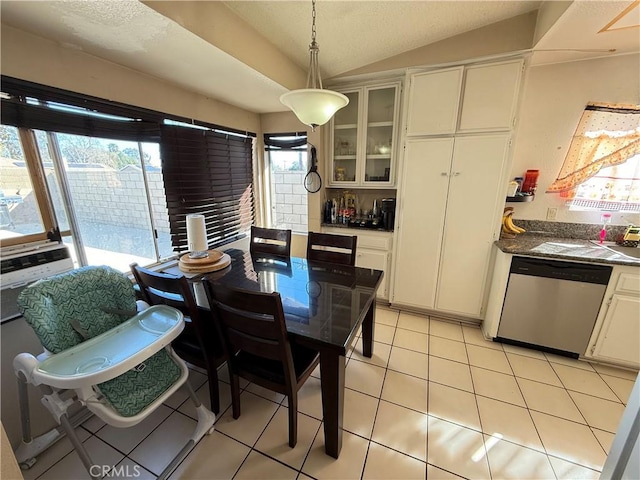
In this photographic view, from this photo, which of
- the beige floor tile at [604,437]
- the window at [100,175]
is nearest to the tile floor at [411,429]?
the beige floor tile at [604,437]

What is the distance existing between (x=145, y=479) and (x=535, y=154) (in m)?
3.64

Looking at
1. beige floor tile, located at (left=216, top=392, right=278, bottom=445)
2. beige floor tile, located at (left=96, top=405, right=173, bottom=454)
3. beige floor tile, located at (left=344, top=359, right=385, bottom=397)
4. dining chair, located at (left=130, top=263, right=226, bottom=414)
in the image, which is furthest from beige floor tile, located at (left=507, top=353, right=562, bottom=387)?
beige floor tile, located at (left=96, top=405, right=173, bottom=454)

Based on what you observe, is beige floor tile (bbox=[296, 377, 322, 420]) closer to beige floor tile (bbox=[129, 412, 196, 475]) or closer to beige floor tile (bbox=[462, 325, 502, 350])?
beige floor tile (bbox=[129, 412, 196, 475])

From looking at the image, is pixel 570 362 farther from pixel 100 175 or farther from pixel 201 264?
pixel 100 175

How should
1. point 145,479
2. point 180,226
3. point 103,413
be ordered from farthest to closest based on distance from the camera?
point 180,226, point 145,479, point 103,413

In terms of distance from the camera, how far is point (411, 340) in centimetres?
233

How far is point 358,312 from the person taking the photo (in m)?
1.36

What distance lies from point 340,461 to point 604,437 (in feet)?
4.99

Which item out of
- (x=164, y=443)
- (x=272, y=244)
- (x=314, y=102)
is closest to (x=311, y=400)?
(x=164, y=443)

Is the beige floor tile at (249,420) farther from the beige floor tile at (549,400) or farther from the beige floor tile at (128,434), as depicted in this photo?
the beige floor tile at (549,400)

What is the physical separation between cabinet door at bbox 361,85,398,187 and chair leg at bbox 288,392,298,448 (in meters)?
2.19

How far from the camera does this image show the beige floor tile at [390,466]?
50.7 inches

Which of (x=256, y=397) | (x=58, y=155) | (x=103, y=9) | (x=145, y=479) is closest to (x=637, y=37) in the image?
(x=103, y=9)

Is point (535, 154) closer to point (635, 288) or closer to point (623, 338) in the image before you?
point (635, 288)
